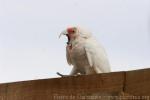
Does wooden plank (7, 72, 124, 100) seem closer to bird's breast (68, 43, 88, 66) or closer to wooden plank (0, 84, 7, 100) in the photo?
wooden plank (0, 84, 7, 100)

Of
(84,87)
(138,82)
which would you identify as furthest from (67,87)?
(138,82)

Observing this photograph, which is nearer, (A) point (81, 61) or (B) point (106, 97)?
(B) point (106, 97)

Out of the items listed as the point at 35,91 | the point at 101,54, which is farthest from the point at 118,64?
the point at 35,91

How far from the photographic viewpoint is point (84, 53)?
107 centimetres

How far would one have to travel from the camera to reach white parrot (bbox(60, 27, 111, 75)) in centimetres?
106

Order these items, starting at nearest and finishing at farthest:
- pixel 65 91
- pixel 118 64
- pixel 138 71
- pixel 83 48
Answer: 1. pixel 138 71
2. pixel 65 91
3. pixel 83 48
4. pixel 118 64

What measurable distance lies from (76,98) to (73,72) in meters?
0.28

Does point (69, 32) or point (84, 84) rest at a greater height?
point (69, 32)

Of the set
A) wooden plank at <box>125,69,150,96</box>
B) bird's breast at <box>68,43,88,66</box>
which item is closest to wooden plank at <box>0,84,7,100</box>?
bird's breast at <box>68,43,88,66</box>

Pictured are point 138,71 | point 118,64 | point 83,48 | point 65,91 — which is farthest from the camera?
point 118,64

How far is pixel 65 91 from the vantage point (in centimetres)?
88

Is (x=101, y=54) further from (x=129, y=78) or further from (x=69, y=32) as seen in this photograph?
(x=129, y=78)

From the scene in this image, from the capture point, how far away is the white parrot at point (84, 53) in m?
1.06

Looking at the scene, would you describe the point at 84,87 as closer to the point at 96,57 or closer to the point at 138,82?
the point at 138,82
